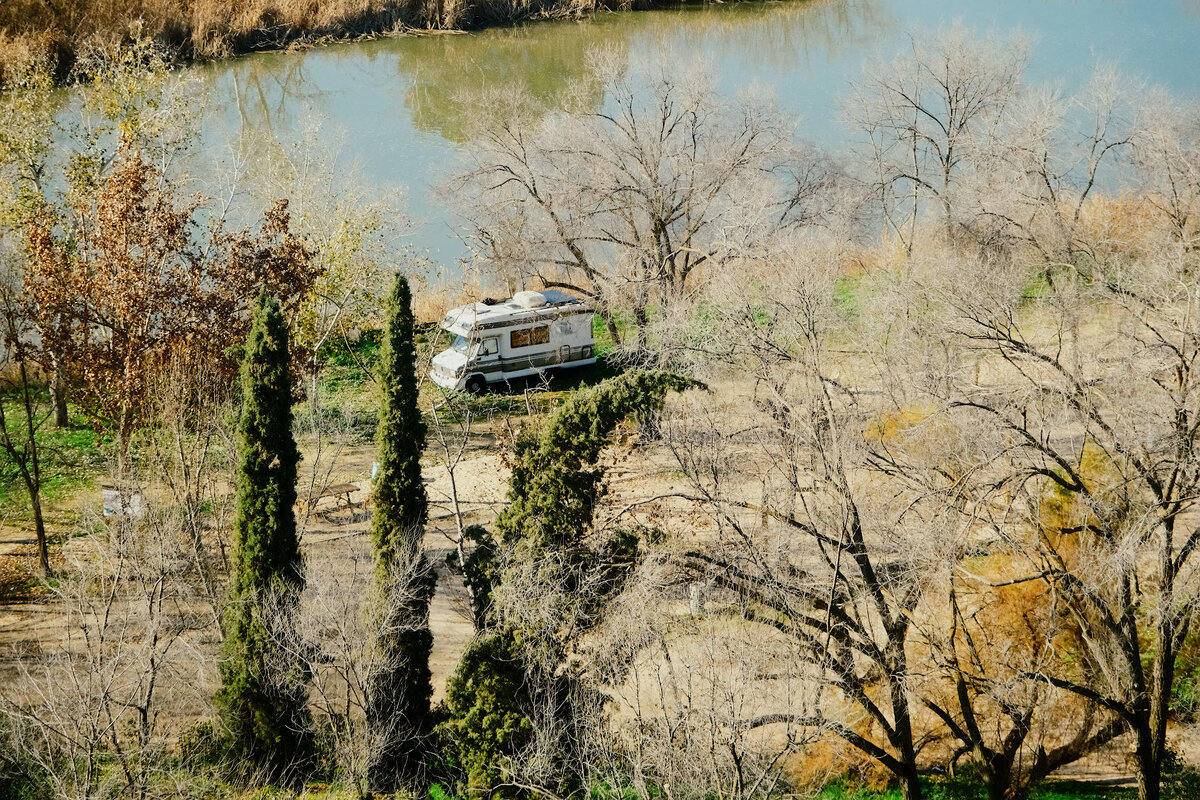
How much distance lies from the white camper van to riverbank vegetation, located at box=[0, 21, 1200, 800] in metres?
4.26

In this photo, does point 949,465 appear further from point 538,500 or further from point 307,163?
point 307,163

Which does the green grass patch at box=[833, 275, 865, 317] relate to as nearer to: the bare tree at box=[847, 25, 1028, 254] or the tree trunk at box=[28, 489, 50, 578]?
the bare tree at box=[847, 25, 1028, 254]

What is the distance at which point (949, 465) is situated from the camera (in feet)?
50.7

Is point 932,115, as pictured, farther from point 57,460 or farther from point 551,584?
point 57,460

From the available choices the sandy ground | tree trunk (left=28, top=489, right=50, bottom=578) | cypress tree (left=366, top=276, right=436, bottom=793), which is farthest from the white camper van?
cypress tree (left=366, top=276, right=436, bottom=793)

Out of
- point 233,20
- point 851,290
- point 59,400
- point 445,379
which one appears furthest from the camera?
point 233,20

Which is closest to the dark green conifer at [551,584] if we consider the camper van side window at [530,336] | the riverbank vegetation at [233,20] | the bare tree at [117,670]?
the bare tree at [117,670]

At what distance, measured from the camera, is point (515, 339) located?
2747cm

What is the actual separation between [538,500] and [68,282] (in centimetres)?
910

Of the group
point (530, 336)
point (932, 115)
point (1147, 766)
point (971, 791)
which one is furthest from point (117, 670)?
point (932, 115)

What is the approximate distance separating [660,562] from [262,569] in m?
5.48

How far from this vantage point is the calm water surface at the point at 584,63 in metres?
35.2

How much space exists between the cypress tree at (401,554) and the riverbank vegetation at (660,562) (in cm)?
5

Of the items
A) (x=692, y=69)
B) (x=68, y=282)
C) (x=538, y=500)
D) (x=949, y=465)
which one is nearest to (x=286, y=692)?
(x=538, y=500)
